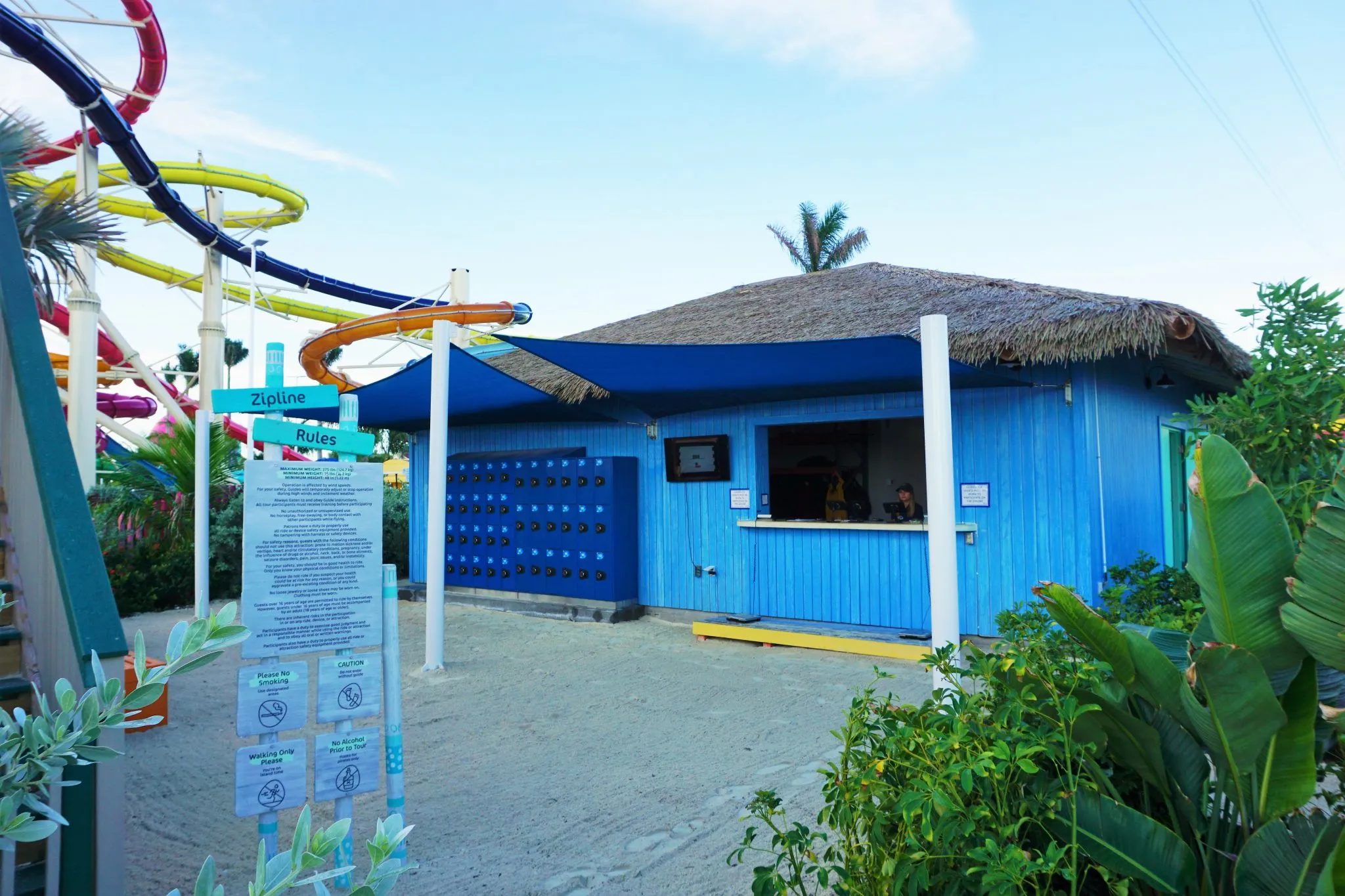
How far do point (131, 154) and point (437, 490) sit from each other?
8607 millimetres

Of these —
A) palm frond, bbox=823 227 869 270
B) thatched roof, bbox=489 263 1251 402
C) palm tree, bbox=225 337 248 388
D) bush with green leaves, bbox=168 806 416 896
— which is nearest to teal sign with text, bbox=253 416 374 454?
bush with green leaves, bbox=168 806 416 896

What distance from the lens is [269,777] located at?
9.00 feet

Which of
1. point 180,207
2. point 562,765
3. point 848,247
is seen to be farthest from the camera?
point 848,247

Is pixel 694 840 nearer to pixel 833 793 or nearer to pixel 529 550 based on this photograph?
pixel 833 793

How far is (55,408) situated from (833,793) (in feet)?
8.78

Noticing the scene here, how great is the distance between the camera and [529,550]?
9.28 m

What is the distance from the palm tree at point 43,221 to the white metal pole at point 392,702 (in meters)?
3.93

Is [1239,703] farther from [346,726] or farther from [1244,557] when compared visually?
[346,726]

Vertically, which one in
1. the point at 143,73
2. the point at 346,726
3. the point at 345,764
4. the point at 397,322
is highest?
the point at 143,73

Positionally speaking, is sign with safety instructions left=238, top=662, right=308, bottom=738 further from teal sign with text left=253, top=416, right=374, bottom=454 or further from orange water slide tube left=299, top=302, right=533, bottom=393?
orange water slide tube left=299, top=302, right=533, bottom=393

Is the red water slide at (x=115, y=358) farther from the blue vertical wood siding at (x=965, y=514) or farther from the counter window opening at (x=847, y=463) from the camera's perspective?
the blue vertical wood siding at (x=965, y=514)

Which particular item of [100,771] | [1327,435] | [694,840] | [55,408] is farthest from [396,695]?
[1327,435]

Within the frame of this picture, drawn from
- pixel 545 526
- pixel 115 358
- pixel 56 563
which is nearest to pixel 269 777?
pixel 56 563

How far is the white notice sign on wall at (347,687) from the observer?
115 inches
